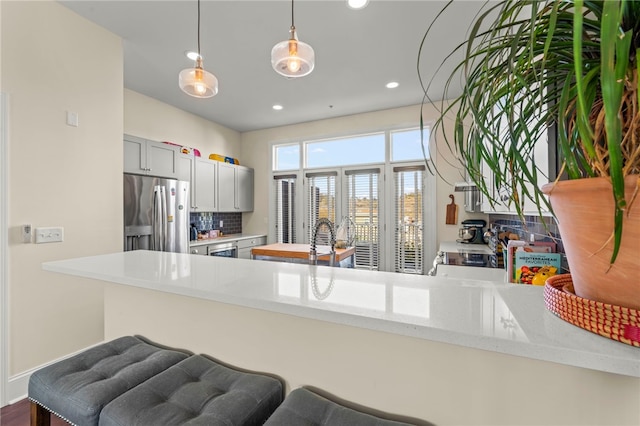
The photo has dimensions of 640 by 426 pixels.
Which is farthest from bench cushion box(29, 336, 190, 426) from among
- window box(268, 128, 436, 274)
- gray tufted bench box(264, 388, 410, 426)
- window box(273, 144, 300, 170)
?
window box(273, 144, 300, 170)

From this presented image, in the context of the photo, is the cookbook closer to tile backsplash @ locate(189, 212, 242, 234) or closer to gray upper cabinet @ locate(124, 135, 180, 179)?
gray upper cabinet @ locate(124, 135, 180, 179)

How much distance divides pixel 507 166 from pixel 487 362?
513mm

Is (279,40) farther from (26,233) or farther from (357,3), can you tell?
(26,233)

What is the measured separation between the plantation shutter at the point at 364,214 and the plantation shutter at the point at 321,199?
295 mm

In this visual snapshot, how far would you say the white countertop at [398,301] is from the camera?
0.54 metres

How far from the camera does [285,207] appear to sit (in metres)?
5.33

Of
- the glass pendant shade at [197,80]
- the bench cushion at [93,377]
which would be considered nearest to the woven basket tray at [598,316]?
the bench cushion at [93,377]

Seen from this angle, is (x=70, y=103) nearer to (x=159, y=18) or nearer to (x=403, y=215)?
(x=159, y=18)

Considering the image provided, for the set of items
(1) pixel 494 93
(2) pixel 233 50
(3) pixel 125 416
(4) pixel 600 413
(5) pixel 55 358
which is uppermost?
(2) pixel 233 50

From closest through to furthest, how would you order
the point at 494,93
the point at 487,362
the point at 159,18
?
the point at 494,93 → the point at 487,362 → the point at 159,18

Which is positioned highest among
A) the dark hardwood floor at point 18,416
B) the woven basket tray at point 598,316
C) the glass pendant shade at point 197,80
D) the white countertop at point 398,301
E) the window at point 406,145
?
the window at point 406,145

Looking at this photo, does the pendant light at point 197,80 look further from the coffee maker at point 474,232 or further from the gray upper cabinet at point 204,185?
the coffee maker at point 474,232

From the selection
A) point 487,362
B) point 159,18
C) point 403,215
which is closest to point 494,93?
point 487,362

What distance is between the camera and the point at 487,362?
0.76 m
